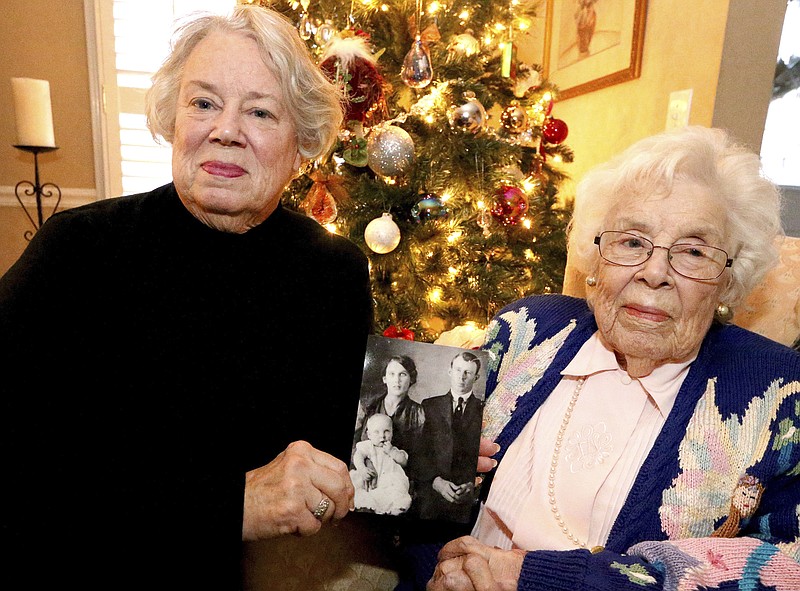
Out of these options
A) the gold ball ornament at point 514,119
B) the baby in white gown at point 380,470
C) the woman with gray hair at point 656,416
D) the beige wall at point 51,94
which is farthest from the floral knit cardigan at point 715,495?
the beige wall at point 51,94

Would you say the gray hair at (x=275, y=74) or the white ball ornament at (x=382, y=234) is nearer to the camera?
the gray hair at (x=275, y=74)

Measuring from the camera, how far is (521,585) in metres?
0.91

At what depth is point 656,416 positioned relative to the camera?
1.11 m

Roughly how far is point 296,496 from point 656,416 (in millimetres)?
757

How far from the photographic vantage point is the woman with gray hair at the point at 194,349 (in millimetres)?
958

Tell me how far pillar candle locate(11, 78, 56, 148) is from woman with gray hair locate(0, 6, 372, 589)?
2.30 m

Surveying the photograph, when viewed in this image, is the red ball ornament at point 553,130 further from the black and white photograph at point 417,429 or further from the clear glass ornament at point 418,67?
the black and white photograph at point 417,429

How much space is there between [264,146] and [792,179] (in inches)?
85.3

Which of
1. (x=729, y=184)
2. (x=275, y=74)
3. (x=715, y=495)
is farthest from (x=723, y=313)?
(x=275, y=74)

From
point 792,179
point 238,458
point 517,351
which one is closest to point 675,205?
point 517,351

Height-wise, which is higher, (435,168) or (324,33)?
(324,33)

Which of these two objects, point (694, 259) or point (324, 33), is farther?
point (324, 33)

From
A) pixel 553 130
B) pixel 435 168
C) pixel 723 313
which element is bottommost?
pixel 723 313

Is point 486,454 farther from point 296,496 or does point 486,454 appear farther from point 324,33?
point 324,33
